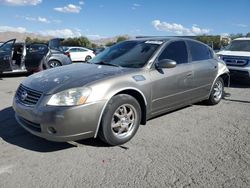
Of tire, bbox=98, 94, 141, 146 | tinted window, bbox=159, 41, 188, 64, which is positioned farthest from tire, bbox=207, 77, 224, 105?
tire, bbox=98, 94, 141, 146

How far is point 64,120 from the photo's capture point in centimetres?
366

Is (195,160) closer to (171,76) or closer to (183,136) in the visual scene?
(183,136)

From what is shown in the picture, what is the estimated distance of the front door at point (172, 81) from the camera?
186 inches

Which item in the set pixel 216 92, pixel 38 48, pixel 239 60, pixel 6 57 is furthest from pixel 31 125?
pixel 38 48

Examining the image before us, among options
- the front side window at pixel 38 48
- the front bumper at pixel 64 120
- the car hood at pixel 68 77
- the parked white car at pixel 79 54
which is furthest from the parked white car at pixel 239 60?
the parked white car at pixel 79 54

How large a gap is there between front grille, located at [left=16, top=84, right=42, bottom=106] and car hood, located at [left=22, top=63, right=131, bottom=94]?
0.06m

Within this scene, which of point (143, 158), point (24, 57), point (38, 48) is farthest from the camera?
point (38, 48)

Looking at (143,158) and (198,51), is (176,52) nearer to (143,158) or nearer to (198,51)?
(198,51)

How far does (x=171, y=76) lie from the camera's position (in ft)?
16.3

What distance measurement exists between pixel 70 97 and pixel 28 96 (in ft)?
2.37

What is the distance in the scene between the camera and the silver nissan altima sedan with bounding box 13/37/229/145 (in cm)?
374

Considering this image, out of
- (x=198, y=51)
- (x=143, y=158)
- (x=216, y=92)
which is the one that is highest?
(x=198, y=51)

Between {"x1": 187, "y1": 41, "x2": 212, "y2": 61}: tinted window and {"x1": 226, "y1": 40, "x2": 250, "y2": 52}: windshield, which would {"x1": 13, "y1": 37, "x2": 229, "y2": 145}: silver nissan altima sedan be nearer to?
{"x1": 187, "y1": 41, "x2": 212, "y2": 61}: tinted window

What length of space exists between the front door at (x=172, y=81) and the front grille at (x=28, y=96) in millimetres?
1790
